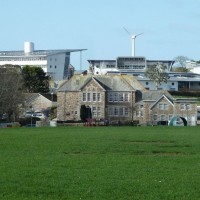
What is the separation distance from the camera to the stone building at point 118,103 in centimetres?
10212

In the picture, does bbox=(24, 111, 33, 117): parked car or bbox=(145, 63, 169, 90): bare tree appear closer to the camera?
bbox=(24, 111, 33, 117): parked car

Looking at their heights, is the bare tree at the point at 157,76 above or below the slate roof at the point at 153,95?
above

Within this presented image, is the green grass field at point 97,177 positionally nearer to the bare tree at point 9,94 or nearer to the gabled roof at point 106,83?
the bare tree at point 9,94

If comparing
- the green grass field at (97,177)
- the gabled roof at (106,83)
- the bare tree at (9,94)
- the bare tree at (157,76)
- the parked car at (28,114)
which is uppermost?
the bare tree at (157,76)

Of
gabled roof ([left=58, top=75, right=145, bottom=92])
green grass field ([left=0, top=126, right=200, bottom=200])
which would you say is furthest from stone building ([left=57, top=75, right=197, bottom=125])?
green grass field ([left=0, top=126, right=200, bottom=200])

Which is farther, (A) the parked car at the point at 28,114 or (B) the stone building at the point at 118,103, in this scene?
(A) the parked car at the point at 28,114

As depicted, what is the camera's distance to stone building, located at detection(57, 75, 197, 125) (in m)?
102

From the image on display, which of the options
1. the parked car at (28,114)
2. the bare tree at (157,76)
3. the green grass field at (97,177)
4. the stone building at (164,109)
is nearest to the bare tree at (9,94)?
the parked car at (28,114)

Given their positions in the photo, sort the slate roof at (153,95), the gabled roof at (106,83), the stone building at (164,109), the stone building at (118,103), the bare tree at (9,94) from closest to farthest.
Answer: the bare tree at (9,94), the stone building at (164,109), the stone building at (118,103), the slate roof at (153,95), the gabled roof at (106,83)

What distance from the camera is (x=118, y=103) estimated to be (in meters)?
104

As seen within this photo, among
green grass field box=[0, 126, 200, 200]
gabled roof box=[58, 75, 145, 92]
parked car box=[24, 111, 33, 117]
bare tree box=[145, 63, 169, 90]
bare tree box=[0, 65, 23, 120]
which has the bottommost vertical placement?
green grass field box=[0, 126, 200, 200]

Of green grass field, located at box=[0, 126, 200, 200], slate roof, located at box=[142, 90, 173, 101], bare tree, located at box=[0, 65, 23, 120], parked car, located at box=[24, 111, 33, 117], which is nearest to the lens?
green grass field, located at box=[0, 126, 200, 200]

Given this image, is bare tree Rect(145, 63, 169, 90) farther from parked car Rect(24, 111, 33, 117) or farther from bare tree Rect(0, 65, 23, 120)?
bare tree Rect(0, 65, 23, 120)

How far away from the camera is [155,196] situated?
49.8 feet
